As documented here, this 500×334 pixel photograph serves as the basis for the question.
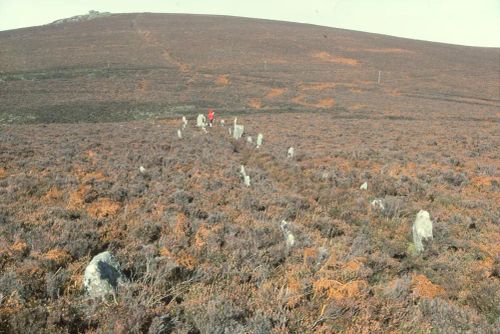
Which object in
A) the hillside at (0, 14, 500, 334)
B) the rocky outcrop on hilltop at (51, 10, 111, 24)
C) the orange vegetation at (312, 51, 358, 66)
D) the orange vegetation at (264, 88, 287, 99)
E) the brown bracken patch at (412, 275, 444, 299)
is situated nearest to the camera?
the hillside at (0, 14, 500, 334)

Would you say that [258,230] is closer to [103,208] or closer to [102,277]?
[102,277]

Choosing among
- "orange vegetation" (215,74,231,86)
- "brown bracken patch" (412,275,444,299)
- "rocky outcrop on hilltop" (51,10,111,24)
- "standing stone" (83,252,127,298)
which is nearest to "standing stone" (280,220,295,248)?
"brown bracken patch" (412,275,444,299)

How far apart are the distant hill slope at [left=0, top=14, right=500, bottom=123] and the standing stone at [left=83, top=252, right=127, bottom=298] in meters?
31.2

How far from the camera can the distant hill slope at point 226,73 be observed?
38438 millimetres

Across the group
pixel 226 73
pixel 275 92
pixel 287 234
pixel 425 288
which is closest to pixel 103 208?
pixel 287 234

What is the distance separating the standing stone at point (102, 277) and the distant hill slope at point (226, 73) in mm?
31201

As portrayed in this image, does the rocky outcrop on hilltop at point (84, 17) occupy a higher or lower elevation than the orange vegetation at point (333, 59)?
higher

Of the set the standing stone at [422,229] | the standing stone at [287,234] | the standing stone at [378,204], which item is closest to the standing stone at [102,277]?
the standing stone at [287,234]

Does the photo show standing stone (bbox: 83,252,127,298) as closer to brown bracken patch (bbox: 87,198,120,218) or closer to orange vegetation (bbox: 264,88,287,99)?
brown bracken patch (bbox: 87,198,120,218)

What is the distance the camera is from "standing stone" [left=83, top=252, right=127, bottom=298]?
422cm

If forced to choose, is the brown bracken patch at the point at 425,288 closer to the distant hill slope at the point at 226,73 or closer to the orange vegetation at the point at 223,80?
the distant hill slope at the point at 226,73

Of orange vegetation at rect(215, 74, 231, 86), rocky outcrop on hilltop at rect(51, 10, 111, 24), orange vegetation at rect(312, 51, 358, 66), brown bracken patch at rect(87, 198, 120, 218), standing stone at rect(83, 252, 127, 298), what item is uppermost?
rocky outcrop on hilltop at rect(51, 10, 111, 24)

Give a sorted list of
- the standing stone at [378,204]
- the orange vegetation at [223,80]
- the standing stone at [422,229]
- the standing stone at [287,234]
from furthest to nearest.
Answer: the orange vegetation at [223,80], the standing stone at [378,204], the standing stone at [422,229], the standing stone at [287,234]

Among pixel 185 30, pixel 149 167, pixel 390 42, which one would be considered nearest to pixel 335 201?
pixel 149 167
